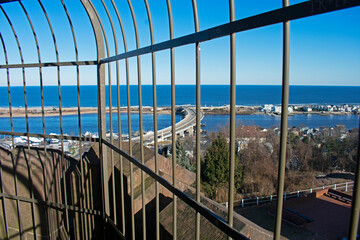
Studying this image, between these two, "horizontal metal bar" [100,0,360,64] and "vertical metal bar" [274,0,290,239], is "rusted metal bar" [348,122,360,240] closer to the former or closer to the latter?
"vertical metal bar" [274,0,290,239]

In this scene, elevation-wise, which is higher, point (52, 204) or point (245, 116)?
point (52, 204)

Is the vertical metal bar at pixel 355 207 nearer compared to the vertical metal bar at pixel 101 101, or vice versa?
the vertical metal bar at pixel 355 207

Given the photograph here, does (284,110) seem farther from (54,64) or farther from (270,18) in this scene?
(54,64)

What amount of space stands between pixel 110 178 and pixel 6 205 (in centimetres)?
185

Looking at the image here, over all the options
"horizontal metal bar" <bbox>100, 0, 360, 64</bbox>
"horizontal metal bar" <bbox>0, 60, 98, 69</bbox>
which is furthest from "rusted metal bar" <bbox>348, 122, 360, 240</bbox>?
"horizontal metal bar" <bbox>0, 60, 98, 69</bbox>

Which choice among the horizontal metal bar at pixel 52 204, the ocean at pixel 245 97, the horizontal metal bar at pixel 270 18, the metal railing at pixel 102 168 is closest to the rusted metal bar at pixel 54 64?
the metal railing at pixel 102 168

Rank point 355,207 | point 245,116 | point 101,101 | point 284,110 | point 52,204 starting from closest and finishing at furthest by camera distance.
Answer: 1. point 355,207
2. point 284,110
3. point 101,101
4. point 52,204
5. point 245,116

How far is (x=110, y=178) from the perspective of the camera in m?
3.67

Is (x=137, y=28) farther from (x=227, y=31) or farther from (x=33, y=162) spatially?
(x=33, y=162)

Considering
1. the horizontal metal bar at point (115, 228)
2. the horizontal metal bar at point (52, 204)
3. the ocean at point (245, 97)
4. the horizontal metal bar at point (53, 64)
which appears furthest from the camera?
the ocean at point (245, 97)

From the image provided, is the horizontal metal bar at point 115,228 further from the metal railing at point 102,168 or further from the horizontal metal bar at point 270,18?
the horizontal metal bar at point 270,18

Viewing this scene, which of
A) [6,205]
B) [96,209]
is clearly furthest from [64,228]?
[6,205]

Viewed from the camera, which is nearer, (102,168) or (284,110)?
(284,110)

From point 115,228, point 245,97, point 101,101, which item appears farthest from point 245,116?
point 115,228
